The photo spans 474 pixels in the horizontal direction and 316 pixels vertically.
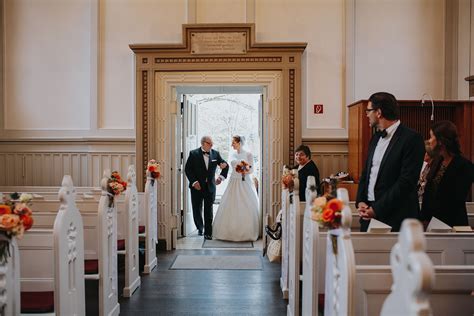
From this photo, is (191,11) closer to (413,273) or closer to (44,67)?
(44,67)

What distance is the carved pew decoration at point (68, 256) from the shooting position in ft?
9.86

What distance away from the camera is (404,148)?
11.4ft

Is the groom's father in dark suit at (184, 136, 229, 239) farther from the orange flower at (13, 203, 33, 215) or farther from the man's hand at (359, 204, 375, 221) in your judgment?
the orange flower at (13, 203, 33, 215)

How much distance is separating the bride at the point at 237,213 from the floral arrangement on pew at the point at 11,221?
16.4ft

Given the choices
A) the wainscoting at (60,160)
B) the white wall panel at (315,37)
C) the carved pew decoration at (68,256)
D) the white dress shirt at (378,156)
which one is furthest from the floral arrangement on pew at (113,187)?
the white wall panel at (315,37)

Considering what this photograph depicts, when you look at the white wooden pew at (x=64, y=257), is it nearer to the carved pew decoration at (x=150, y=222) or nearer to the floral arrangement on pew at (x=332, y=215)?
the floral arrangement on pew at (x=332, y=215)

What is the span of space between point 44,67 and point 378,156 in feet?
17.9

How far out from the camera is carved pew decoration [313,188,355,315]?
2.26 m

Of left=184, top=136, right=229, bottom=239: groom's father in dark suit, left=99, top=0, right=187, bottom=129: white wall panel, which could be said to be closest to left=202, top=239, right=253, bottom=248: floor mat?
left=184, top=136, right=229, bottom=239: groom's father in dark suit

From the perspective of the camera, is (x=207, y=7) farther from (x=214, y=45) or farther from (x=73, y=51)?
(x=73, y=51)

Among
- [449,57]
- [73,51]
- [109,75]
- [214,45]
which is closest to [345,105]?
[449,57]

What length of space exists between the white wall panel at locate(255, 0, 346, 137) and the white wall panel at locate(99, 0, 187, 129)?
1263 mm

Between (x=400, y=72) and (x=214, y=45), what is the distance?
105 inches

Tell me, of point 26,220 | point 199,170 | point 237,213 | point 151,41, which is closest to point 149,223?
point 199,170
